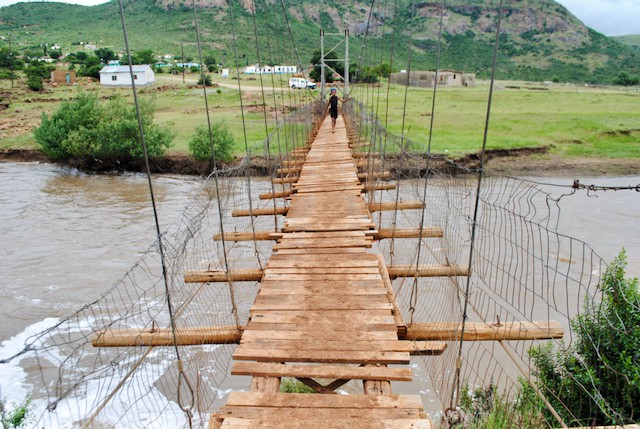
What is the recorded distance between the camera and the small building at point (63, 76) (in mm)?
38219

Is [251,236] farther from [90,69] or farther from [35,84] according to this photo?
[90,69]

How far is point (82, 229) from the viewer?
42.6ft

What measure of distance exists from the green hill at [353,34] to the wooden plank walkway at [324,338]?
4331 centimetres

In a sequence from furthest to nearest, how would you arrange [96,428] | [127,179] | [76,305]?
[127,179]
[76,305]
[96,428]

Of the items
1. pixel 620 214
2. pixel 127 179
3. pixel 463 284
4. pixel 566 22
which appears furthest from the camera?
pixel 566 22

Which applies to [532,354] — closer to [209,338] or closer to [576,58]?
[209,338]

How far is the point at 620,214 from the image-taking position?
44.9 feet

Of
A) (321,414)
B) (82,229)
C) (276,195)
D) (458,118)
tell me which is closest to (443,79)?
(458,118)

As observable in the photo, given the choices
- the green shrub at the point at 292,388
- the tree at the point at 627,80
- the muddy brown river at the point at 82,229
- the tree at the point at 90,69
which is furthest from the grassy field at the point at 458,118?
the tree at the point at 627,80

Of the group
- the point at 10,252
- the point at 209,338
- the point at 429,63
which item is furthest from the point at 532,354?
the point at 429,63

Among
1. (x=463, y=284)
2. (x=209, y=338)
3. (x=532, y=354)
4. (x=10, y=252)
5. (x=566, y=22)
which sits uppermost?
(x=566, y=22)

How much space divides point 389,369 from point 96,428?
4.83 metres

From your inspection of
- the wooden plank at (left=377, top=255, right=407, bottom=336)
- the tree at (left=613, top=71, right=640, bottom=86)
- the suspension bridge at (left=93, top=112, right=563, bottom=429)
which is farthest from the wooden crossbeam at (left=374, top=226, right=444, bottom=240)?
the tree at (left=613, top=71, right=640, bottom=86)

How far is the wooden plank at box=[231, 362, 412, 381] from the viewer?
2.49 m
